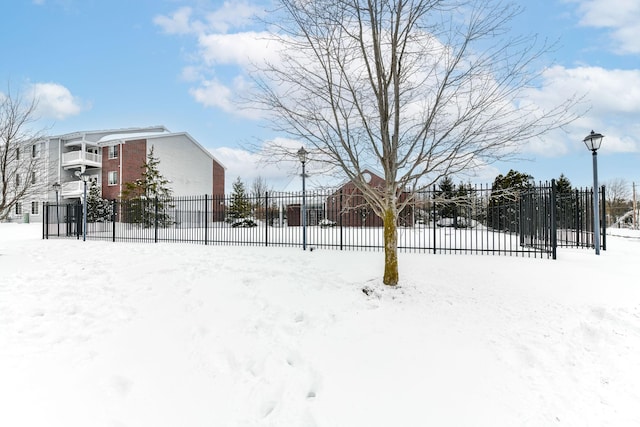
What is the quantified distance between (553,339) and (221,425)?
4637mm

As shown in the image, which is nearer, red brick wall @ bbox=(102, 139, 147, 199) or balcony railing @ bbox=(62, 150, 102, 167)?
red brick wall @ bbox=(102, 139, 147, 199)

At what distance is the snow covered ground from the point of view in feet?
11.6

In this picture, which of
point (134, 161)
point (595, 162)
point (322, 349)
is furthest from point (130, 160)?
point (595, 162)

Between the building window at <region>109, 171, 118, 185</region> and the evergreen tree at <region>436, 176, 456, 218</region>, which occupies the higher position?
the building window at <region>109, 171, 118, 185</region>

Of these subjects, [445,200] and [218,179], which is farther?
[218,179]

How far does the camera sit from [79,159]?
29.3 meters

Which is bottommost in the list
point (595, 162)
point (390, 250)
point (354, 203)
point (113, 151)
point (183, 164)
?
point (390, 250)

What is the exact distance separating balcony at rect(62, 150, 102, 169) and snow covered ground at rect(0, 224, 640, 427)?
27180 mm

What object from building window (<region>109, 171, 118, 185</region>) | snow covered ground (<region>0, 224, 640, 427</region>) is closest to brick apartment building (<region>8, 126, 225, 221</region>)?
building window (<region>109, 171, 118, 185</region>)

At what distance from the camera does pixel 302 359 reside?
449 centimetres

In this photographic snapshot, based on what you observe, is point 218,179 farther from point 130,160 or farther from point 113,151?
point 113,151

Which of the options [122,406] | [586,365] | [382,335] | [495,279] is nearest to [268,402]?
[122,406]

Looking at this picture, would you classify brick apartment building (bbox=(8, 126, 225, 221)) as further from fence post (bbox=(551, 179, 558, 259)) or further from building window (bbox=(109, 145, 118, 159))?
fence post (bbox=(551, 179, 558, 259))

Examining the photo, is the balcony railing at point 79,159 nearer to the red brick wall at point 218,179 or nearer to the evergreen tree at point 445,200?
the red brick wall at point 218,179
